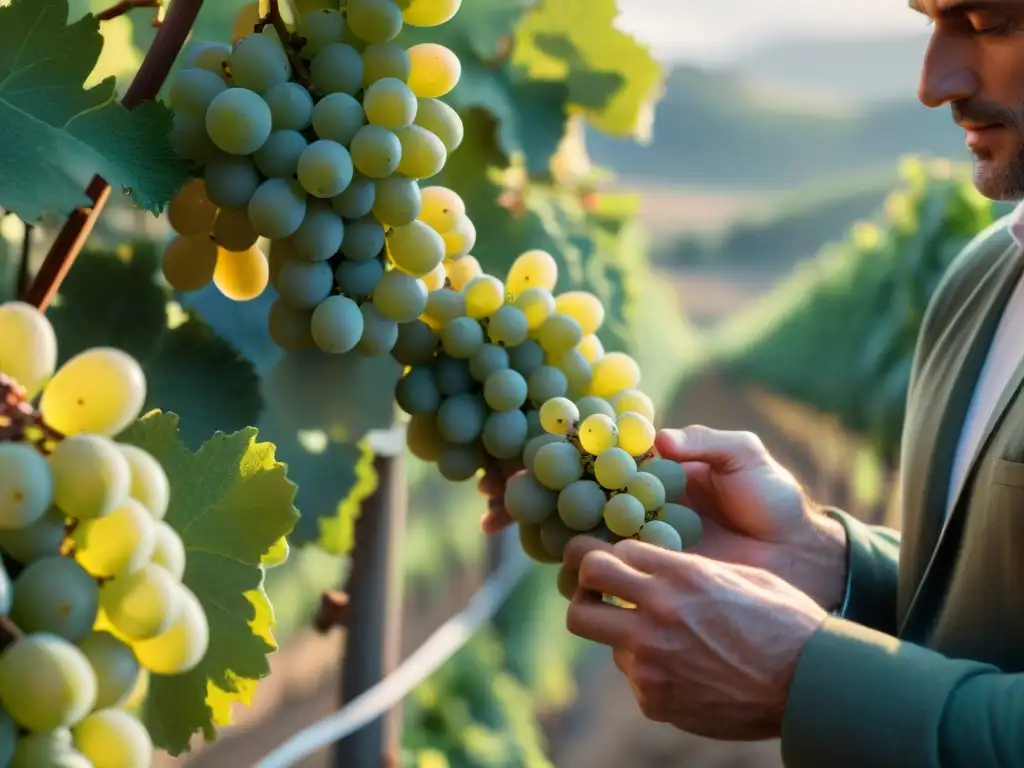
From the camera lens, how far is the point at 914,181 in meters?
3.69

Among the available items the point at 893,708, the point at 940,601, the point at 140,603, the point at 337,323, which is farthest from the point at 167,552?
the point at 940,601

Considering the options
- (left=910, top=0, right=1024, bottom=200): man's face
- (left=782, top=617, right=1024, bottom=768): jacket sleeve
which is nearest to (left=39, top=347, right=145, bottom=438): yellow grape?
(left=782, top=617, right=1024, bottom=768): jacket sleeve

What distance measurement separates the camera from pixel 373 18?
0.55m

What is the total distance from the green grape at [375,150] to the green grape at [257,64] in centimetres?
5

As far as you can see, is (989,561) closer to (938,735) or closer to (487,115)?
(938,735)

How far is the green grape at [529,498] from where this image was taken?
62cm

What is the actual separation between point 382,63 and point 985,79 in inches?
16.7

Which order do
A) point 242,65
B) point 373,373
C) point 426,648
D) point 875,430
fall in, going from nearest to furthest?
point 242,65
point 373,373
point 426,648
point 875,430

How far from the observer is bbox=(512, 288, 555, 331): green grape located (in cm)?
66

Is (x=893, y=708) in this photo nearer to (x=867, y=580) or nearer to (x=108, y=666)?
(x=867, y=580)

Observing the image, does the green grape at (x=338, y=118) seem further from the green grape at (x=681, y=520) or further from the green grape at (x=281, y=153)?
the green grape at (x=681, y=520)

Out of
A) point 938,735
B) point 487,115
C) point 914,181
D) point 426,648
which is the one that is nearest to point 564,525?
point 938,735

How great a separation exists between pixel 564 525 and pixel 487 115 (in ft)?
1.56

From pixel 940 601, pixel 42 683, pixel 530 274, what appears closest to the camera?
pixel 42 683
